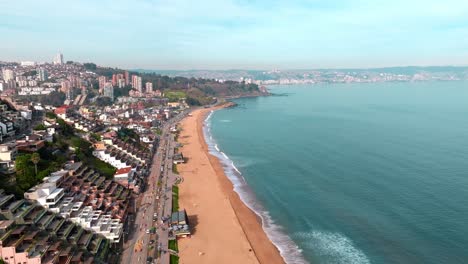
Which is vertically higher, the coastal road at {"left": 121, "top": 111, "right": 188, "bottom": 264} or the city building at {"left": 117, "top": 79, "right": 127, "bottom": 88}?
the city building at {"left": 117, "top": 79, "right": 127, "bottom": 88}

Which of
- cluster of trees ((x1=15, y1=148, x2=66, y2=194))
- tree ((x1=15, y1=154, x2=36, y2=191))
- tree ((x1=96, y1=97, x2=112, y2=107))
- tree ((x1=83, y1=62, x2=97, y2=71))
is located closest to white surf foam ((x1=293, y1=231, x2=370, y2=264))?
cluster of trees ((x1=15, y1=148, x2=66, y2=194))

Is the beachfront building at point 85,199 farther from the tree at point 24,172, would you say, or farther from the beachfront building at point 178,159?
the beachfront building at point 178,159

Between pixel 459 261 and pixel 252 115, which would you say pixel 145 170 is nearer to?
pixel 459 261

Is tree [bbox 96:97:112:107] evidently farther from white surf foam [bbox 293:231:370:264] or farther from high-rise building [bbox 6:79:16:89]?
white surf foam [bbox 293:231:370:264]

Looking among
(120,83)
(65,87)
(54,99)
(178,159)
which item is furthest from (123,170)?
(120,83)

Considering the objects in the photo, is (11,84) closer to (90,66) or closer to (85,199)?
(90,66)

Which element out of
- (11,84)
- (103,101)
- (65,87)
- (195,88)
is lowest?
(103,101)

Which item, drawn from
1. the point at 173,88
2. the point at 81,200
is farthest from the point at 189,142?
the point at 173,88

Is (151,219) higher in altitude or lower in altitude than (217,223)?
higher
